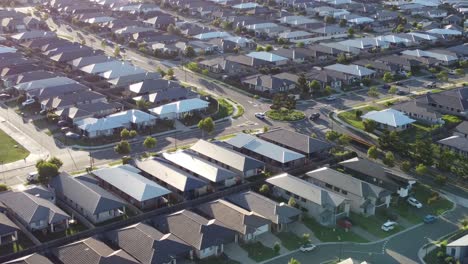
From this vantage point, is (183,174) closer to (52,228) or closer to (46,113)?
(52,228)

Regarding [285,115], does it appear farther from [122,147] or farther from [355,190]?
[355,190]

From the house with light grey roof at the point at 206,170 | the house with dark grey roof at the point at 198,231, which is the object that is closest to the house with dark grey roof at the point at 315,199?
the house with light grey roof at the point at 206,170

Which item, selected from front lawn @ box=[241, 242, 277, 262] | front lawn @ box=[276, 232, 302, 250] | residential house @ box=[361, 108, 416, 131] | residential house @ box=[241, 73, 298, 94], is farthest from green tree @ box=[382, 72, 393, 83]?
front lawn @ box=[241, 242, 277, 262]

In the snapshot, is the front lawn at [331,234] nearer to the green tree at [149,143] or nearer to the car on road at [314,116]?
the green tree at [149,143]

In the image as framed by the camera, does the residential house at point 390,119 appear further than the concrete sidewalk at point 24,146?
Yes

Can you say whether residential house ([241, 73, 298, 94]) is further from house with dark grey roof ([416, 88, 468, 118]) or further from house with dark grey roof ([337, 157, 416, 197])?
house with dark grey roof ([337, 157, 416, 197])
